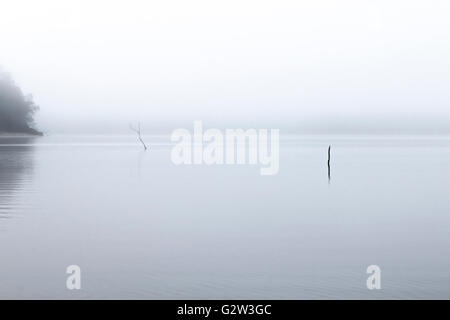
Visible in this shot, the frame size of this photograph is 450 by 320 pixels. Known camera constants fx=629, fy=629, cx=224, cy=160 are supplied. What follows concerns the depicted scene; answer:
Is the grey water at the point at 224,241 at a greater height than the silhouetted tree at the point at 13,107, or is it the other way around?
the silhouetted tree at the point at 13,107

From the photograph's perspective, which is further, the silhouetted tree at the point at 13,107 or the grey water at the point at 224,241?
the silhouetted tree at the point at 13,107

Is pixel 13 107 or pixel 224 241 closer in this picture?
pixel 224 241

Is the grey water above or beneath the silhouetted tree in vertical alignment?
beneath

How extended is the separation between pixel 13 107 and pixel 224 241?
139627 mm

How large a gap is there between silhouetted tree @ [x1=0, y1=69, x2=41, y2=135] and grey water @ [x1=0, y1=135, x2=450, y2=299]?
113 metres

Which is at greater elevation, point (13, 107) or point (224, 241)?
point (13, 107)

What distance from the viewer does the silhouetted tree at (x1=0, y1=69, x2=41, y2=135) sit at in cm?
14975

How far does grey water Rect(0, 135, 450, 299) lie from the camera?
51.0 feet

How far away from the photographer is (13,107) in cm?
15150

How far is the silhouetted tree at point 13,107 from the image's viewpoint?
150 metres

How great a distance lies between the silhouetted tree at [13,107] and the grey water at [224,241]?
113426 mm

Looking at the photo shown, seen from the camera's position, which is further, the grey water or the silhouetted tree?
the silhouetted tree

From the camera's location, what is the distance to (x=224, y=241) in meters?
22.4
